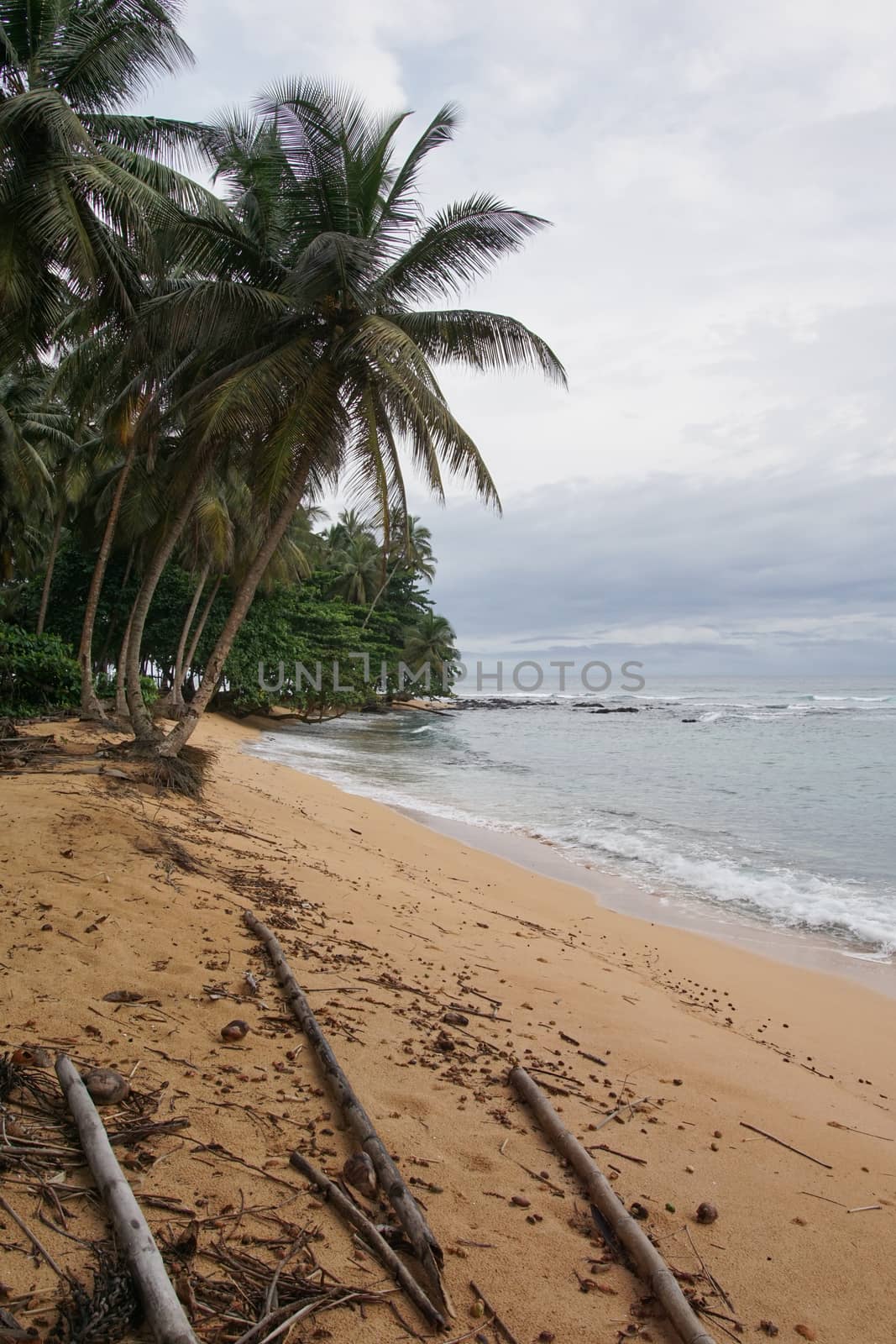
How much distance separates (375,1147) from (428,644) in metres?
48.6

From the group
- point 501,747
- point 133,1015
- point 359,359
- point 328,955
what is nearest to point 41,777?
point 328,955

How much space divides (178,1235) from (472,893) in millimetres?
5763

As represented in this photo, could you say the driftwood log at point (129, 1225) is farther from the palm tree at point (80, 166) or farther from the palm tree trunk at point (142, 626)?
the palm tree at point (80, 166)

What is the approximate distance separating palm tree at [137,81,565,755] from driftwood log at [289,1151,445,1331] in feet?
22.5

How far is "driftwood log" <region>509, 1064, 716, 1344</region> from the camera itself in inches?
84.4

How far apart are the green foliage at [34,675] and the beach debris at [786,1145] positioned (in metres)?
15.1

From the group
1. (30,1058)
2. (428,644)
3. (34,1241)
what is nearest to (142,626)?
(30,1058)

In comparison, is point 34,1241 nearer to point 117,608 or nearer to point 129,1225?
point 129,1225

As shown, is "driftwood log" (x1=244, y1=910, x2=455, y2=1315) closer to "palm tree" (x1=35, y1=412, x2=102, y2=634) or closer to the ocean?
the ocean

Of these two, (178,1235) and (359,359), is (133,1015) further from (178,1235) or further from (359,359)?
(359,359)

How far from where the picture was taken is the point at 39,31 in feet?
30.1

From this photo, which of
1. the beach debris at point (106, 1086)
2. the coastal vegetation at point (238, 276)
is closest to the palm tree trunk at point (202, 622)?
the coastal vegetation at point (238, 276)

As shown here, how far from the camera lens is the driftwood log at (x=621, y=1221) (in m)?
2.14

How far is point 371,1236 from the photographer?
2291 mm
